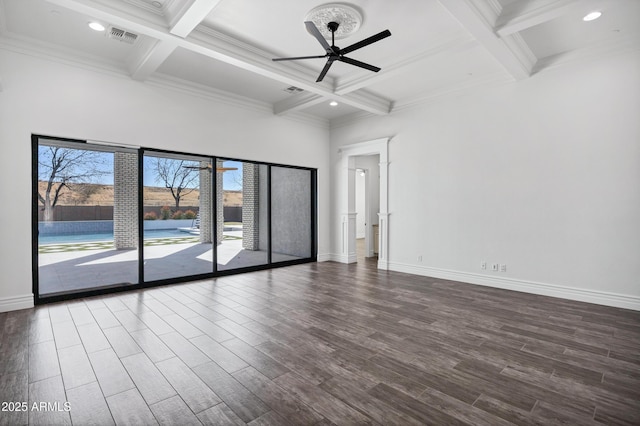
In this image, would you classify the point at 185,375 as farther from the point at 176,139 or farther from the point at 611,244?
the point at 611,244

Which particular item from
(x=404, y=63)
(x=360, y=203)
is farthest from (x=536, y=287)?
(x=360, y=203)

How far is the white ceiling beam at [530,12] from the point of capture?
306 cm

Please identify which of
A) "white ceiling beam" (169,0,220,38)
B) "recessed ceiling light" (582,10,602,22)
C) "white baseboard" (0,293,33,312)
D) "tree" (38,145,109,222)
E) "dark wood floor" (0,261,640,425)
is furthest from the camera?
"tree" (38,145,109,222)

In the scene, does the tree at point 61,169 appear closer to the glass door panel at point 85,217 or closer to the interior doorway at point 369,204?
the glass door panel at point 85,217

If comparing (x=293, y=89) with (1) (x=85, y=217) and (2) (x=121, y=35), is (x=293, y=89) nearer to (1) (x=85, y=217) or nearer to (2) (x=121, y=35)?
(2) (x=121, y=35)

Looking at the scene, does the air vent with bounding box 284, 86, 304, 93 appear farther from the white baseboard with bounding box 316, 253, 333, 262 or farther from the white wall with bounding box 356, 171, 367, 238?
the white wall with bounding box 356, 171, 367, 238

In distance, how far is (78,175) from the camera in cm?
454

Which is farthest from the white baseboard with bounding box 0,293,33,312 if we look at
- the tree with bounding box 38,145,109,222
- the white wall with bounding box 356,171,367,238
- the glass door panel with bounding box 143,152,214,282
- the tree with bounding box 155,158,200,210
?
the white wall with bounding box 356,171,367,238

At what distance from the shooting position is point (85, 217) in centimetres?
464

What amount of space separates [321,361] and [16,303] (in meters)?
3.94

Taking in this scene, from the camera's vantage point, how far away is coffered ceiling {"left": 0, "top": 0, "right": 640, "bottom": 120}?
3.29 m

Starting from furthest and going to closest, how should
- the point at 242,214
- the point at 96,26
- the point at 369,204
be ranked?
the point at 369,204, the point at 242,214, the point at 96,26

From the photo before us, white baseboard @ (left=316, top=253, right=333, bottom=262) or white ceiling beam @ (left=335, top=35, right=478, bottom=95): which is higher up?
white ceiling beam @ (left=335, top=35, right=478, bottom=95)

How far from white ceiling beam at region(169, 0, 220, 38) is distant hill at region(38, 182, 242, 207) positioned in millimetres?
2539
